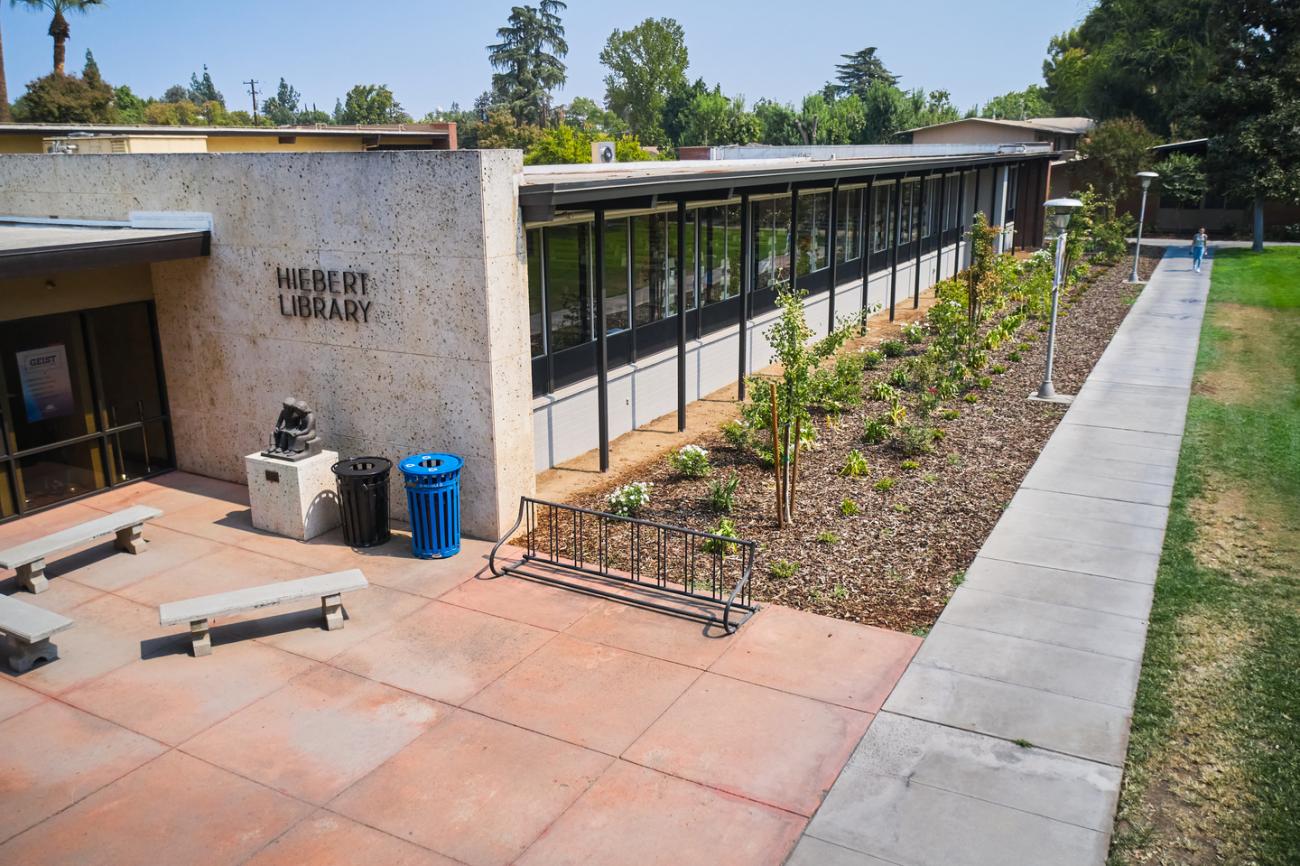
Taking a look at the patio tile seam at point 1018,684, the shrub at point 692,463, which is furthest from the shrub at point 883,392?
the patio tile seam at point 1018,684

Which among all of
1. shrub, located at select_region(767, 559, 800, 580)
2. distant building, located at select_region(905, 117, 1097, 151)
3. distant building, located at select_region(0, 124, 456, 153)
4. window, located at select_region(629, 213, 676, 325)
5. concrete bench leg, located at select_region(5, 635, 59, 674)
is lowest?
shrub, located at select_region(767, 559, 800, 580)

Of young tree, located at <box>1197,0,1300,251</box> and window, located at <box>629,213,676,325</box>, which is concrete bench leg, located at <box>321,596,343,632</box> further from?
young tree, located at <box>1197,0,1300,251</box>

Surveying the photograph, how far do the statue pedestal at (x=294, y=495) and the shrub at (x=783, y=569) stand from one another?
4804 millimetres

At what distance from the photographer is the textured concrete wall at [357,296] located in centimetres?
1005

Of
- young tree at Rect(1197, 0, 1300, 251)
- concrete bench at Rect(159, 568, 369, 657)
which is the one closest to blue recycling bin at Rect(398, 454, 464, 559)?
concrete bench at Rect(159, 568, 369, 657)

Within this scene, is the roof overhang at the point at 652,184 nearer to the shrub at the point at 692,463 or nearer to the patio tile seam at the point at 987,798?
the shrub at the point at 692,463

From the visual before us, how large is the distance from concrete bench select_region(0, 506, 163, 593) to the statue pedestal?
102 cm

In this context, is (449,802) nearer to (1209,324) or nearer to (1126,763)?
(1126,763)

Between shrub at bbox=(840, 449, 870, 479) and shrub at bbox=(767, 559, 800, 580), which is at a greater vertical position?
shrub at bbox=(840, 449, 870, 479)

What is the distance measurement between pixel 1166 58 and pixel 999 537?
5130 cm

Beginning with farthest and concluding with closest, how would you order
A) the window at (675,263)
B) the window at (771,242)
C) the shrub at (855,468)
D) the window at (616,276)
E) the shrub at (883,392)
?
the window at (771,242), the window at (675,263), the shrub at (883,392), the window at (616,276), the shrub at (855,468)

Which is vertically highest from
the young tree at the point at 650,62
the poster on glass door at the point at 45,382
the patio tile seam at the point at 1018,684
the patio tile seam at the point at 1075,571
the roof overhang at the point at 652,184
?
the young tree at the point at 650,62

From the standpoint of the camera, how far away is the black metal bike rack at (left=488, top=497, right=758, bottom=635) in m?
8.95

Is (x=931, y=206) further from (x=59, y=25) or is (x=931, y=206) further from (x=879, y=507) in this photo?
(x=59, y=25)
